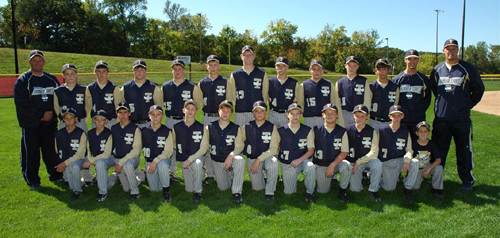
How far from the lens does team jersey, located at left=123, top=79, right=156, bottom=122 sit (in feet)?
18.1

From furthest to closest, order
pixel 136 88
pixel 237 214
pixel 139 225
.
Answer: pixel 136 88
pixel 237 214
pixel 139 225

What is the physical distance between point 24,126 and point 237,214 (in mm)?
3574

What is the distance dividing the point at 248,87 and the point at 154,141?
1.72 m

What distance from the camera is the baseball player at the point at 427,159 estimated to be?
4.89 meters

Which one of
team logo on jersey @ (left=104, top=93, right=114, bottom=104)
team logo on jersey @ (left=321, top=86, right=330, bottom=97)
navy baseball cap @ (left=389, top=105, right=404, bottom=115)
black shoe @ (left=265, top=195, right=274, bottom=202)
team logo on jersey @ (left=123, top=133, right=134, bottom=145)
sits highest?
team logo on jersey @ (left=321, top=86, right=330, bottom=97)

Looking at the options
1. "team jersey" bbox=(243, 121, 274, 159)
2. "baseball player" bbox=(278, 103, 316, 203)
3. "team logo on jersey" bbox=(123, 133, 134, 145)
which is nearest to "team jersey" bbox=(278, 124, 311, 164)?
"baseball player" bbox=(278, 103, 316, 203)

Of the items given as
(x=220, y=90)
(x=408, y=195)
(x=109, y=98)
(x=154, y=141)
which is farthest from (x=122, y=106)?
(x=408, y=195)

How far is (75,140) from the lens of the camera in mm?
5188

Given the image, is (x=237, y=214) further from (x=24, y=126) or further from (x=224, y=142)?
(x=24, y=126)

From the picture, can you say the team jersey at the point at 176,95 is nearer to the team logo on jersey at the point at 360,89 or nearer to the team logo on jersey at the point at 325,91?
the team logo on jersey at the point at 325,91

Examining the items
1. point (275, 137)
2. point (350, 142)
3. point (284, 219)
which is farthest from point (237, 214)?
point (350, 142)

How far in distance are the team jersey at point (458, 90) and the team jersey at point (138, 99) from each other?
439 centimetres

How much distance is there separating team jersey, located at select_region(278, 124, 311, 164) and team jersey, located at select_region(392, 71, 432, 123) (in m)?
1.64

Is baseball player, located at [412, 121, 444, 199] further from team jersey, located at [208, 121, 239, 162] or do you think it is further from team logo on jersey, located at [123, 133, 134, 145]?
team logo on jersey, located at [123, 133, 134, 145]
